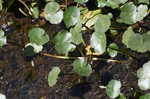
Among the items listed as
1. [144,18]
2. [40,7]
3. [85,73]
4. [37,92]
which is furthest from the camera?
[40,7]

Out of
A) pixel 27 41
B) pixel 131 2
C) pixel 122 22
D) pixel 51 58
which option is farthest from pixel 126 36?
pixel 27 41


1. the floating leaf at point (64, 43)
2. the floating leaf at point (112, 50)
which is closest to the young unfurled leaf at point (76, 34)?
the floating leaf at point (64, 43)

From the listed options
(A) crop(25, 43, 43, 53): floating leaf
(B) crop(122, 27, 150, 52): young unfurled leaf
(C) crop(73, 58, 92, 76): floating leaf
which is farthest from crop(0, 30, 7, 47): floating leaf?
(B) crop(122, 27, 150, 52): young unfurled leaf

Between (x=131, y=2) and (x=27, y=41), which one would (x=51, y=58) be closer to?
(x=27, y=41)

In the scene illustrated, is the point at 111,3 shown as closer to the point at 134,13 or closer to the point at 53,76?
the point at 134,13

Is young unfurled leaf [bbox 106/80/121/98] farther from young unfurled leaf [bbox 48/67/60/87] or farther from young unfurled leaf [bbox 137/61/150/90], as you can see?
young unfurled leaf [bbox 48/67/60/87]

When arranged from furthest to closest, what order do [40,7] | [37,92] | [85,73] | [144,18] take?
[40,7], [144,18], [37,92], [85,73]

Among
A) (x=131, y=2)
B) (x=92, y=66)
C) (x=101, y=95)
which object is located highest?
(x=131, y=2)
